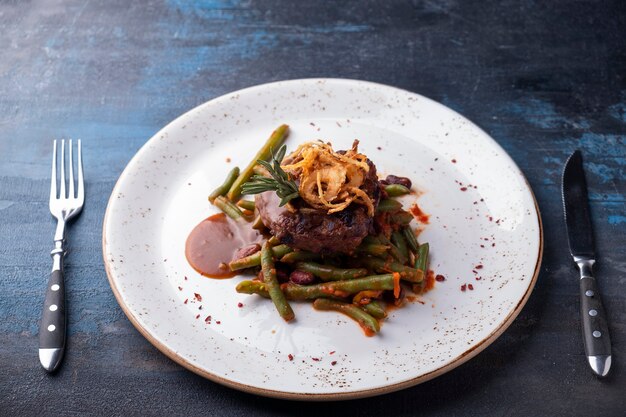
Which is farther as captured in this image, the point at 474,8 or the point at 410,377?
the point at 474,8

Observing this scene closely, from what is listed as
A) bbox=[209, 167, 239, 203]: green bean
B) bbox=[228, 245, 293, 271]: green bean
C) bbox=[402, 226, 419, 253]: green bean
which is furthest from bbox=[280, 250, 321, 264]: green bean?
bbox=[209, 167, 239, 203]: green bean

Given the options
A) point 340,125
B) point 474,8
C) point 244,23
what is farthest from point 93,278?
point 474,8

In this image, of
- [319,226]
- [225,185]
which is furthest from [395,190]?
[225,185]

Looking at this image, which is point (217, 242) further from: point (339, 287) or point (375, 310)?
point (375, 310)

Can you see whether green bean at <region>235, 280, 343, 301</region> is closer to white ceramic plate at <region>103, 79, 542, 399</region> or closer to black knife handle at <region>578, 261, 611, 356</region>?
white ceramic plate at <region>103, 79, 542, 399</region>

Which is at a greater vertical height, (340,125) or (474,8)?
(474,8)

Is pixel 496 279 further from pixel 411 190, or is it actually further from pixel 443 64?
pixel 443 64

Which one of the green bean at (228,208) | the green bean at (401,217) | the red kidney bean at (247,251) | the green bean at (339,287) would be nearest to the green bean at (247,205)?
the green bean at (228,208)
